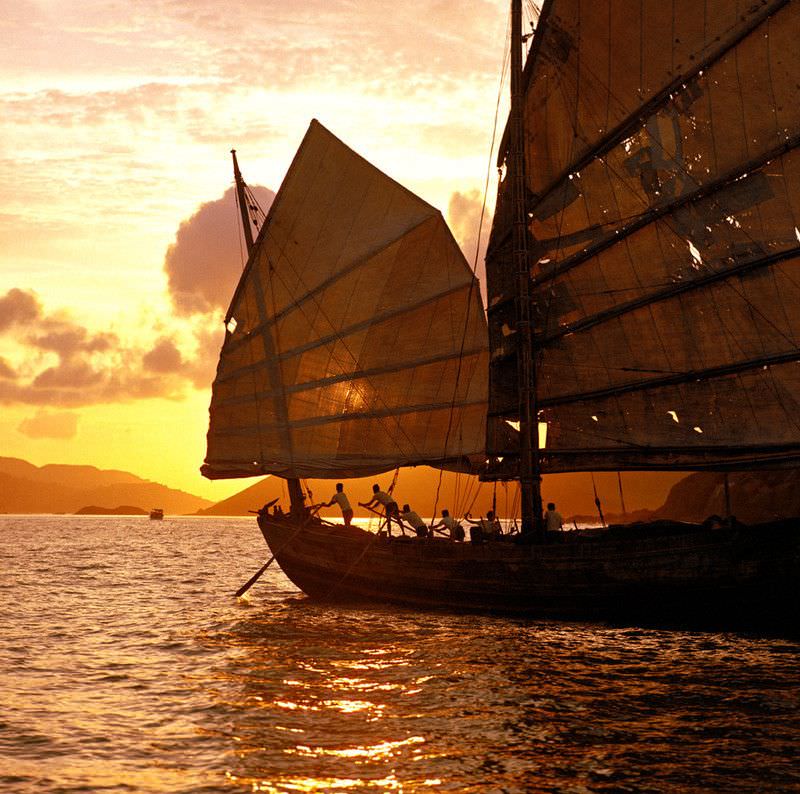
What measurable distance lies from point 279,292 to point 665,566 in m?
12.6

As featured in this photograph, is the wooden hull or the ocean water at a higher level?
the wooden hull

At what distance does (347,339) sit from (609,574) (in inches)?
368

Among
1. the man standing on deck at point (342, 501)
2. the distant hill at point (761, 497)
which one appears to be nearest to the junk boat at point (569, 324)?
the man standing on deck at point (342, 501)

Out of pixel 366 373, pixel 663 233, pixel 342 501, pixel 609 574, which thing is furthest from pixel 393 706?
pixel 663 233

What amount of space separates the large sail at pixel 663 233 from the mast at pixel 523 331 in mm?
674

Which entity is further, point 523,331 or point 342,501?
point 342,501

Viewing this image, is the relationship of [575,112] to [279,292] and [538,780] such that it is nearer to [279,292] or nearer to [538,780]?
[279,292]

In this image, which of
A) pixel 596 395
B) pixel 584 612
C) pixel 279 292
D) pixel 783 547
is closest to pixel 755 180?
pixel 596 395

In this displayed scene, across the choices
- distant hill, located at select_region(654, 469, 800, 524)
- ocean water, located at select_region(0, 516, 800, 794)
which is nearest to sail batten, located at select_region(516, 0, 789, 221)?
ocean water, located at select_region(0, 516, 800, 794)

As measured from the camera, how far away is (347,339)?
1040 inches

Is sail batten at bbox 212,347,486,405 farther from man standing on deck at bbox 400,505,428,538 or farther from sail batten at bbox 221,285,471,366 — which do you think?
man standing on deck at bbox 400,505,428,538

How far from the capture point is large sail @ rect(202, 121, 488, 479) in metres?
25.3

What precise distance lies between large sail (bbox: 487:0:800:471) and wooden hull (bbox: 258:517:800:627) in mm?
3298

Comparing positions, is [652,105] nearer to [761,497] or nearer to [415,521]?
[415,521]
